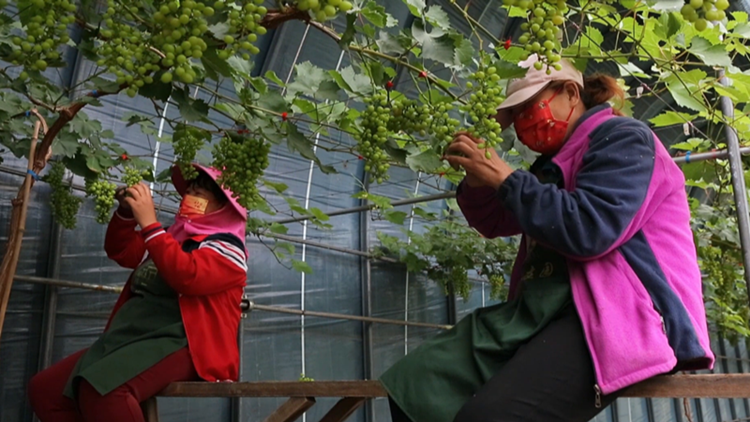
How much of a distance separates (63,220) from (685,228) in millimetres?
2685

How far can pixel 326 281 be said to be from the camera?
5.25m

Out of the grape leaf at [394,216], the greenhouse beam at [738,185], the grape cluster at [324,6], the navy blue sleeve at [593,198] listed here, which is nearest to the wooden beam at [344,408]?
the navy blue sleeve at [593,198]

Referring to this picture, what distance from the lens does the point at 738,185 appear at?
2.67 metres

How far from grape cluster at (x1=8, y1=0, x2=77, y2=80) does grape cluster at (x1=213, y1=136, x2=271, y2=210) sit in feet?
1.64

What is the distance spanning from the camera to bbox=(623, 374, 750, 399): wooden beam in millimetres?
1174

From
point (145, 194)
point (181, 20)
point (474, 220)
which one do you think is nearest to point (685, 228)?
point (474, 220)

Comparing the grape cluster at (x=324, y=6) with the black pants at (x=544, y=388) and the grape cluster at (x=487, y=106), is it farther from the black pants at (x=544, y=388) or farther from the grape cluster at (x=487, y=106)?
the black pants at (x=544, y=388)

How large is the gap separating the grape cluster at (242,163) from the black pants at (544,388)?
3.13ft

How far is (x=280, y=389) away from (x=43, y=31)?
1.09 m

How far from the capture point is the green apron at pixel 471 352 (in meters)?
1.28

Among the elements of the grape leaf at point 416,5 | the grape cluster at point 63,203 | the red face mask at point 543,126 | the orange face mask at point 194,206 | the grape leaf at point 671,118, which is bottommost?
the red face mask at point 543,126

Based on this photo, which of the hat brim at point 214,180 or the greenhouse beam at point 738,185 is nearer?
the hat brim at point 214,180

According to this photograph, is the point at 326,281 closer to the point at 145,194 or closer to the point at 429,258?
the point at 429,258

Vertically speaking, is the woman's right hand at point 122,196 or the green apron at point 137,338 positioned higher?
the woman's right hand at point 122,196
